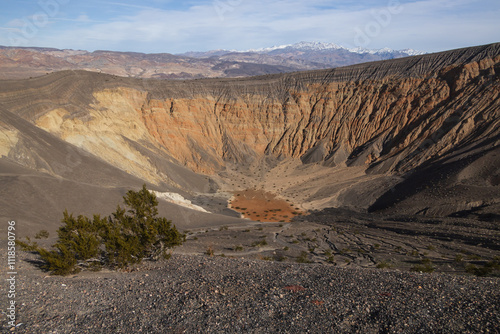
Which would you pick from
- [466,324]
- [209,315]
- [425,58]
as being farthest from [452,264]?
[425,58]

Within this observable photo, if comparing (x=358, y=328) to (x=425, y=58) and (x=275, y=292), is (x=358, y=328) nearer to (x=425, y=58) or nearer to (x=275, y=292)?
(x=275, y=292)

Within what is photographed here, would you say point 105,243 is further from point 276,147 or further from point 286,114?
point 286,114

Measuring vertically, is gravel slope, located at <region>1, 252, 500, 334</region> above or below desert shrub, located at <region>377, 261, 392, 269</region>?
above

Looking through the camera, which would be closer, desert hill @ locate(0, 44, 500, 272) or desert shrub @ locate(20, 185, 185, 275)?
desert shrub @ locate(20, 185, 185, 275)

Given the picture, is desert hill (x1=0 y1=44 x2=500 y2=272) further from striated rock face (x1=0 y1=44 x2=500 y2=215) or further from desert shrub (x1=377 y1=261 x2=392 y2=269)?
desert shrub (x1=377 y1=261 x2=392 y2=269)

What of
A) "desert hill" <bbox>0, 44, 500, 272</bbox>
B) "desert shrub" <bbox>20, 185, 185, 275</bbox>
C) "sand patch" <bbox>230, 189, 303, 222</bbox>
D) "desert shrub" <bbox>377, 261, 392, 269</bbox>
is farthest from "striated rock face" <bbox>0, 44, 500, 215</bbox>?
"desert shrub" <bbox>377, 261, 392, 269</bbox>

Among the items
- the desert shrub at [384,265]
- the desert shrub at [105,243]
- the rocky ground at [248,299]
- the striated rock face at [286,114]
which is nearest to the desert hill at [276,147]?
the striated rock face at [286,114]

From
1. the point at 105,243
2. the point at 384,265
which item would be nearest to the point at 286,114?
the point at 384,265
